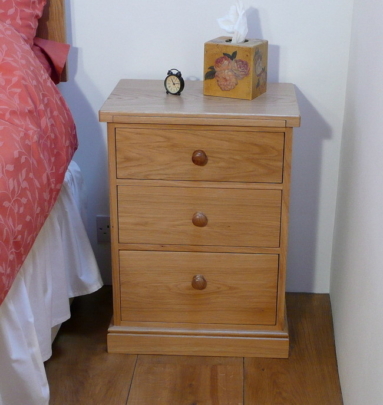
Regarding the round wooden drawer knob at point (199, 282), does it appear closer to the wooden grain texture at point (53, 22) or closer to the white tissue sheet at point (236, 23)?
the white tissue sheet at point (236, 23)

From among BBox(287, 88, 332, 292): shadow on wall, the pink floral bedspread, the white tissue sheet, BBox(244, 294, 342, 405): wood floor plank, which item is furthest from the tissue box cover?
BBox(244, 294, 342, 405): wood floor plank

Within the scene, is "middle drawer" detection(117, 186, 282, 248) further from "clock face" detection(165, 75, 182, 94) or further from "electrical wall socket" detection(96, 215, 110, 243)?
"electrical wall socket" detection(96, 215, 110, 243)

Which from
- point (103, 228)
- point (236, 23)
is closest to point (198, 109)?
point (236, 23)

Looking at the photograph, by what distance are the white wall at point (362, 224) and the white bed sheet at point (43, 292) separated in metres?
0.67

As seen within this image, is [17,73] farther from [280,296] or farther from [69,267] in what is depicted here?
[280,296]

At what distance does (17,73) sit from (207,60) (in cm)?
48

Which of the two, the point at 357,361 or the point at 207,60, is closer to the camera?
the point at 357,361

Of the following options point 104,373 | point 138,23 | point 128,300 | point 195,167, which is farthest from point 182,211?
point 138,23

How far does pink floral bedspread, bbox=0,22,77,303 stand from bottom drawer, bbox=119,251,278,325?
1.08 ft

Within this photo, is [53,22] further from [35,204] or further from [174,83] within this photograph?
[35,204]

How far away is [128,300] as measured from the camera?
1.66 m

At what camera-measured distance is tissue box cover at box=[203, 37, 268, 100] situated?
1.54m

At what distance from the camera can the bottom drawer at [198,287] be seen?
1613 mm

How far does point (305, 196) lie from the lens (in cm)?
191
